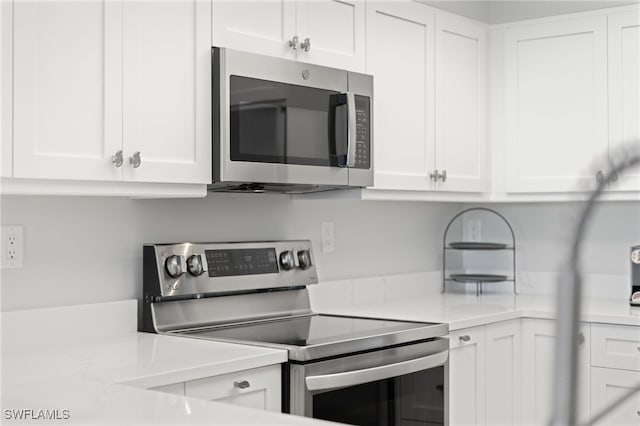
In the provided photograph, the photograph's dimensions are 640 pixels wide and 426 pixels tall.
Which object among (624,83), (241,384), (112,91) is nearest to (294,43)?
(112,91)

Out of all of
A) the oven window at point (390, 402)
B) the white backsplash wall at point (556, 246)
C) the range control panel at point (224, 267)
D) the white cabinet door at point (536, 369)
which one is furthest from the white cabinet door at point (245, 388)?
the white backsplash wall at point (556, 246)

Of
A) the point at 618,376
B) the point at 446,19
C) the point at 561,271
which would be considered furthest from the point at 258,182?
the point at 561,271

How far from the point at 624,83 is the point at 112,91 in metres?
2.16

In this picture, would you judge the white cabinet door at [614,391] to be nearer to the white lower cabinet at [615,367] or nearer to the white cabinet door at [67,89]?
the white lower cabinet at [615,367]

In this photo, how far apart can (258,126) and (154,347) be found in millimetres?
715

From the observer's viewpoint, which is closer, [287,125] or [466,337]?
[287,125]

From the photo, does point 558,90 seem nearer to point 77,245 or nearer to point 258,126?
point 258,126

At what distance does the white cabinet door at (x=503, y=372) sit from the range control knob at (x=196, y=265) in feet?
3.67

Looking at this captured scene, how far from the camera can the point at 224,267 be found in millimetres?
2719

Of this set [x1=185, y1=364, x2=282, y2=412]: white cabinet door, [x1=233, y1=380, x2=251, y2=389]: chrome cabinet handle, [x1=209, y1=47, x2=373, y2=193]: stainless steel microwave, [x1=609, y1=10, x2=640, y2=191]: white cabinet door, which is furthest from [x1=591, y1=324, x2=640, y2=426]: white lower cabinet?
[x1=233, y1=380, x2=251, y2=389]: chrome cabinet handle

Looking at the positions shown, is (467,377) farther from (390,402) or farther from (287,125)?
(287,125)

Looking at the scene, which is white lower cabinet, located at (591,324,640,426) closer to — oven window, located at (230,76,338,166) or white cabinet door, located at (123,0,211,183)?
oven window, located at (230,76,338,166)

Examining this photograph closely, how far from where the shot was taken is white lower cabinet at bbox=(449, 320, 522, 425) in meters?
2.93

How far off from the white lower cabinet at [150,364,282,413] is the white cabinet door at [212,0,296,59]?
961 mm
